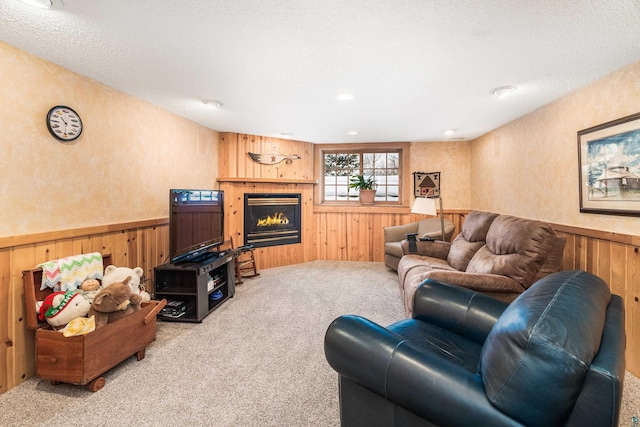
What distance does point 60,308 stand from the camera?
188 cm

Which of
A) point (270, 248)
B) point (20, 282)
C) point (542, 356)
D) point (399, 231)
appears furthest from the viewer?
point (270, 248)

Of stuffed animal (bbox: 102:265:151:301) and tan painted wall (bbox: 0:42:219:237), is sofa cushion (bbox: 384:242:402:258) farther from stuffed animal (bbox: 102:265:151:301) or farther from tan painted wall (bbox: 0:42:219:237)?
stuffed animal (bbox: 102:265:151:301)

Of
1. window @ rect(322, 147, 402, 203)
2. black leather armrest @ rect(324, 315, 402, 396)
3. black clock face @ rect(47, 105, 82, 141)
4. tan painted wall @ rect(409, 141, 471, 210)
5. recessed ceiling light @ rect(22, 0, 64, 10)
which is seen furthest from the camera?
window @ rect(322, 147, 402, 203)

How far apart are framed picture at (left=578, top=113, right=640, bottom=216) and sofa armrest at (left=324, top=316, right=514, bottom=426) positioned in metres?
2.09

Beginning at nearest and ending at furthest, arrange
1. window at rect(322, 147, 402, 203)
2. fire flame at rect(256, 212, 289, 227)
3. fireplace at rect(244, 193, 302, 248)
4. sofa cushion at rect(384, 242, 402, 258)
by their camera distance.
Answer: sofa cushion at rect(384, 242, 402, 258) → fireplace at rect(244, 193, 302, 248) → fire flame at rect(256, 212, 289, 227) → window at rect(322, 147, 402, 203)


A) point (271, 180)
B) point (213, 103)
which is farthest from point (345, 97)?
point (271, 180)

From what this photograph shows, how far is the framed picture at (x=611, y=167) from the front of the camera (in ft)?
6.71

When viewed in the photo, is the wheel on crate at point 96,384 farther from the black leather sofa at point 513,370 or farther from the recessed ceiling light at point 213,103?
the recessed ceiling light at point 213,103

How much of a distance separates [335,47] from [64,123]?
6.88 ft

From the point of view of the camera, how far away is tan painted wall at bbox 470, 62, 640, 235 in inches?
86.0

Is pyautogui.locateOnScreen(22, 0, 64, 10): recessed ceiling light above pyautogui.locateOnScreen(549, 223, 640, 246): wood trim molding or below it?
above

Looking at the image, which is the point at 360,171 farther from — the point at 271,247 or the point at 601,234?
the point at 601,234

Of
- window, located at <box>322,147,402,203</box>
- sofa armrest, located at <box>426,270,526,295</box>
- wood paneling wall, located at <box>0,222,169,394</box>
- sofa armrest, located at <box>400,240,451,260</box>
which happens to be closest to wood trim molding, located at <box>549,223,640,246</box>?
sofa armrest, located at <box>426,270,526,295</box>

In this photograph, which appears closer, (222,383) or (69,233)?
(222,383)
